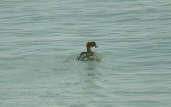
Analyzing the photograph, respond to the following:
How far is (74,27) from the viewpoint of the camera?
Answer: 21250 mm

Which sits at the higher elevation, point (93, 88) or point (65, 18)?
point (65, 18)

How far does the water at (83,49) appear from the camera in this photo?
42.0ft

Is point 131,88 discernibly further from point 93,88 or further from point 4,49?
point 4,49

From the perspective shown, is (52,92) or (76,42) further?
(76,42)

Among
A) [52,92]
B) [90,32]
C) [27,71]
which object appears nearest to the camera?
[52,92]

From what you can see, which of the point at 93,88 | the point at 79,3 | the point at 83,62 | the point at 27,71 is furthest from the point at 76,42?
the point at 79,3

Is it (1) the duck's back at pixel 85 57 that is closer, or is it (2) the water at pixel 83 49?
(2) the water at pixel 83 49

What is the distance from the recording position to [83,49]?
17.8m

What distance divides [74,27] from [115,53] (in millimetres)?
4512

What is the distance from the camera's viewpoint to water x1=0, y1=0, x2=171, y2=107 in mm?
12812

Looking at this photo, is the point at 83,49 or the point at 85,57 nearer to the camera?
the point at 85,57

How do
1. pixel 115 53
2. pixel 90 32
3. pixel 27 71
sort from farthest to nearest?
pixel 90 32 < pixel 115 53 < pixel 27 71

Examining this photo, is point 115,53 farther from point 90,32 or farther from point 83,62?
point 90,32

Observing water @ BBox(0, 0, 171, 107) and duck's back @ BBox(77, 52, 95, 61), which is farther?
duck's back @ BBox(77, 52, 95, 61)
